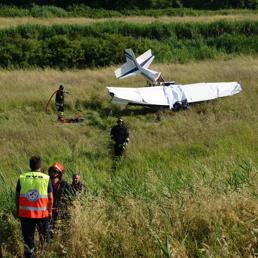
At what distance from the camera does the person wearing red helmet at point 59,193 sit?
5.84 meters

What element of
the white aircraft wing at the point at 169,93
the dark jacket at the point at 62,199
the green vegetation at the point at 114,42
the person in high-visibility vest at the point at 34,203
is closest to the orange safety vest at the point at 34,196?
the person in high-visibility vest at the point at 34,203

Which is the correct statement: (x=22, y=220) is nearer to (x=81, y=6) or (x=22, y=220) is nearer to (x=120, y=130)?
(x=120, y=130)

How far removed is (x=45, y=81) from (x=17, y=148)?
24.9 feet

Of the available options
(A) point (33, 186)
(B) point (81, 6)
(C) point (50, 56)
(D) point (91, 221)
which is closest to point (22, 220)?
(A) point (33, 186)

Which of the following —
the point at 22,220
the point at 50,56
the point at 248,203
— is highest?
the point at 248,203

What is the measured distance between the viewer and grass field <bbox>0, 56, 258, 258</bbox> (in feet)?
15.7

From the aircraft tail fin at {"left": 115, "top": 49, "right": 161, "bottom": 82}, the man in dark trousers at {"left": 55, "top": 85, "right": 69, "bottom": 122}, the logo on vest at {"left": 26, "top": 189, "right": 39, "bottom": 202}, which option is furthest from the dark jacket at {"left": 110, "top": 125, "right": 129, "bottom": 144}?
the aircraft tail fin at {"left": 115, "top": 49, "right": 161, "bottom": 82}

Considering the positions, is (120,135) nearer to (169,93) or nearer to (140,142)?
(140,142)

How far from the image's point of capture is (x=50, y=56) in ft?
82.3

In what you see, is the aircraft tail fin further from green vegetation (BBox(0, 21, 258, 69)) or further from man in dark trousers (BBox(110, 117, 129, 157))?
green vegetation (BBox(0, 21, 258, 69))

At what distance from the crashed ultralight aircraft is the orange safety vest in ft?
34.0

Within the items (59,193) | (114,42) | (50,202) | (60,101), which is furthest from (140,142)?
(114,42)

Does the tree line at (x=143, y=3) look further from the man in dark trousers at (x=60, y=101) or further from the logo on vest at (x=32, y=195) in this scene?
the logo on vest at (x=32, y=195)

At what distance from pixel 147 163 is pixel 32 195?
5.51 m
